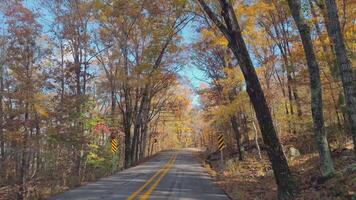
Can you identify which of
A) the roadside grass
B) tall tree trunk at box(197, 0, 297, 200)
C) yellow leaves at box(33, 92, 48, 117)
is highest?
yellow leaves at box(33, 92, 48, 117)

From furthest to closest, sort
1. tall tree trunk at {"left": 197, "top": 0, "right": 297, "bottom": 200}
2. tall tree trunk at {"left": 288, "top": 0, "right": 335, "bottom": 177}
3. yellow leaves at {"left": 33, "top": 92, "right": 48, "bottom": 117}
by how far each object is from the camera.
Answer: yellow leaves at {"left": 33, "top": 92, "right": 48, "bottom": 117}
tall tree trunk at {"left": 288, "top": 0, "right": 335, "bottom": 177}
tall tree trunk at {"left": 197, "top": 0, "right": 297, "bottom": 200}

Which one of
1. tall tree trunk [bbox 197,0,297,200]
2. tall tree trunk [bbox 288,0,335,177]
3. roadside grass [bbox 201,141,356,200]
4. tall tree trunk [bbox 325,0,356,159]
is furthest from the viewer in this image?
tall tree trunk [bbox 288,0,335,177]

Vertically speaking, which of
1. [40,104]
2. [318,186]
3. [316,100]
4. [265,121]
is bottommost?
[318,186]

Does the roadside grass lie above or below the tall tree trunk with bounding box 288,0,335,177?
below

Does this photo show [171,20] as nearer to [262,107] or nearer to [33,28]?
[33,28]

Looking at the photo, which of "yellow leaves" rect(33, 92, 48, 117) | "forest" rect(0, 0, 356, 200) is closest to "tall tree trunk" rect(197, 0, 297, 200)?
"forest" rect(0, 0, 356, 200)

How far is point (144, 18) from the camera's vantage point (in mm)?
26719

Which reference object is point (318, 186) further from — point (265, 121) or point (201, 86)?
point (201, 86)

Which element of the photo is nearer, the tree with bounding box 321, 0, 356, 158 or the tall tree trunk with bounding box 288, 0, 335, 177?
the tree with bounding box 321, 0, 356, 158

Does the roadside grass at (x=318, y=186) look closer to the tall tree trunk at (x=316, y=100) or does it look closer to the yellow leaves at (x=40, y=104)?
the tall tree trunk at (x=316, y=100)

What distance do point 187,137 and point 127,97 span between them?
298ft

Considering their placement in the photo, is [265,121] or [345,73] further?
[265,121]

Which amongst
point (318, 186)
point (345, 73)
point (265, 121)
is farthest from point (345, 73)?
point (318, 186)

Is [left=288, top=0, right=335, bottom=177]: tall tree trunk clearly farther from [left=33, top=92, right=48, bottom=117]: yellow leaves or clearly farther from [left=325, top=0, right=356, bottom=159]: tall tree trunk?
[left=33, top=92, right=48, bottom=117]: yellow leaves
